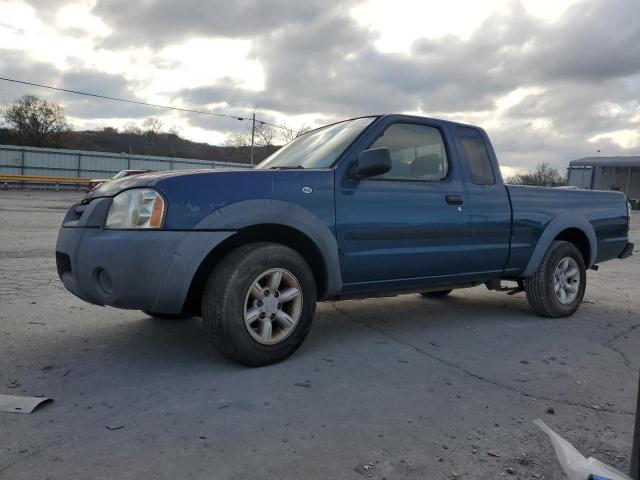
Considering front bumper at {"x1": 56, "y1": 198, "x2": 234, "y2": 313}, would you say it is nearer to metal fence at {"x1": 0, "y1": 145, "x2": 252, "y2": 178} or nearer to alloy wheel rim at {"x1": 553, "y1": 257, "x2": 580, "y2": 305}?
alloy wheel rim at {"x1": 553, "y1": 257, "x2": 580, "y2": 305}

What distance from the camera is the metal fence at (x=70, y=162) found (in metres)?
35.5

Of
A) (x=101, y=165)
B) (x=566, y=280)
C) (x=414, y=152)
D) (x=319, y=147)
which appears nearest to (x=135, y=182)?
(x=319, y=147)

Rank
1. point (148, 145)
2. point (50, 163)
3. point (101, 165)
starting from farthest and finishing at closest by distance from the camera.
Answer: point (148, 145) < point (101, 165) < point (50, 163)

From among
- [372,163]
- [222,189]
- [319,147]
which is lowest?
[222,189]

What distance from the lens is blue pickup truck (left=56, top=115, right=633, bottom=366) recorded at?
127 inches

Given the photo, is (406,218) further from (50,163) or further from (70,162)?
(70,162)

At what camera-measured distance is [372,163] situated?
12.3 feet

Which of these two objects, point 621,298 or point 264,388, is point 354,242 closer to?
point 264,388

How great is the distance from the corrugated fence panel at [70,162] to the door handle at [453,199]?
1191 inches

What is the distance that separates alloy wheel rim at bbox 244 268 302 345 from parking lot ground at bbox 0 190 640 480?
23cm

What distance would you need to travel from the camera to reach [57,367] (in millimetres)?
3418

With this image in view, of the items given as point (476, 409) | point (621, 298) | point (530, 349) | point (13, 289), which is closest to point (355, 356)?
point (476, 409)

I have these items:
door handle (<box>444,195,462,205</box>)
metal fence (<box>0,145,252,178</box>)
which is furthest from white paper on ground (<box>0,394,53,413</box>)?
metal fence (<box>0,145,252,178</box>)

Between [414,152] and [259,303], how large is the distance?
6.53 feet
